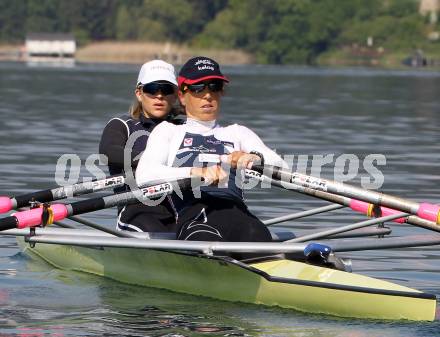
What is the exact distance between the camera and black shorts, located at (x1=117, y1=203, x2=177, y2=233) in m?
12.5

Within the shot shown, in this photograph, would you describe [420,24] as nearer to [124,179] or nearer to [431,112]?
[431,112]

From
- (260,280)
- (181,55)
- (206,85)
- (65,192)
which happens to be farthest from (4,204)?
(181,55)

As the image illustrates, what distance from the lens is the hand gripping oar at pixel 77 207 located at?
11352mm

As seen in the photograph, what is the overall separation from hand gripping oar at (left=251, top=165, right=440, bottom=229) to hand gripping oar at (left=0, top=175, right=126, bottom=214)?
5.33 feet

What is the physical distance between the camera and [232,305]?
440 inches

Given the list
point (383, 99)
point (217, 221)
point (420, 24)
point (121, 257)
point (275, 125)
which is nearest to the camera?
point (217, 221)

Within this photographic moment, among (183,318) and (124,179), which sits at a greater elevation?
(124,179)

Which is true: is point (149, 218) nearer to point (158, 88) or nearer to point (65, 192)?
point (65, 192)

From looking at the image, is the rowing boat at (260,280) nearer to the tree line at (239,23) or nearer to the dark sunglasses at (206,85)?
the dark sunglasses at (206,85)

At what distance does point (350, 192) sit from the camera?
36.8 feet

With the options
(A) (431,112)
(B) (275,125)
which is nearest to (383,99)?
(A) (431,112)

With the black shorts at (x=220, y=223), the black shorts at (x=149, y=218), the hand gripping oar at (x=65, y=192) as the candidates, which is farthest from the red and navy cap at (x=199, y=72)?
the black shorts at (x=149, y=218)

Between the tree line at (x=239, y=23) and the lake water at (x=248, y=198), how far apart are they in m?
108

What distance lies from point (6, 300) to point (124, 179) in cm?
169
